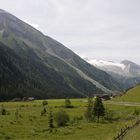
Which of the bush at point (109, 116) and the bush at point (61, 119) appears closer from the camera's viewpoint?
the bush at point (61, 119)

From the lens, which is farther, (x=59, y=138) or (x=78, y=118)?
(x=78, y=118)

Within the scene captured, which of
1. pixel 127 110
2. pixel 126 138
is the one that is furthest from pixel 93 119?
pixel 126 138

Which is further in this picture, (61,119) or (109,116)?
(109,116)

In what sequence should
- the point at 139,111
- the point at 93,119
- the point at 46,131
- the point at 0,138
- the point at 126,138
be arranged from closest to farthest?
the point at 126,138 → the point at 0,138 → the point at 46,131 → the point at 93,119 → the point at 139,111

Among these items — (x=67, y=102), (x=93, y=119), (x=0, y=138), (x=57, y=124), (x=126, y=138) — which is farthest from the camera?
(x=67, y=102)

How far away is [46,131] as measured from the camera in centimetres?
9675

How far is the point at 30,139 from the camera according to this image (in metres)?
81.1

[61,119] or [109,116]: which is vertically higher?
[61,119]

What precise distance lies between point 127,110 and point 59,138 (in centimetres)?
8451

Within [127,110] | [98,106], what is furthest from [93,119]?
[127,110]

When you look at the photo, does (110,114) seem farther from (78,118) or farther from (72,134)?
(72,134)

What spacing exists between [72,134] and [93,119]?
4427 cm

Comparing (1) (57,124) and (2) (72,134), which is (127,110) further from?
(2) (72,134)

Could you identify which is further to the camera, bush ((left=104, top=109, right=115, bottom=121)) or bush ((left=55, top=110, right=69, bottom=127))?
bush ((left=104, top=109, right=115, bottom=121))
